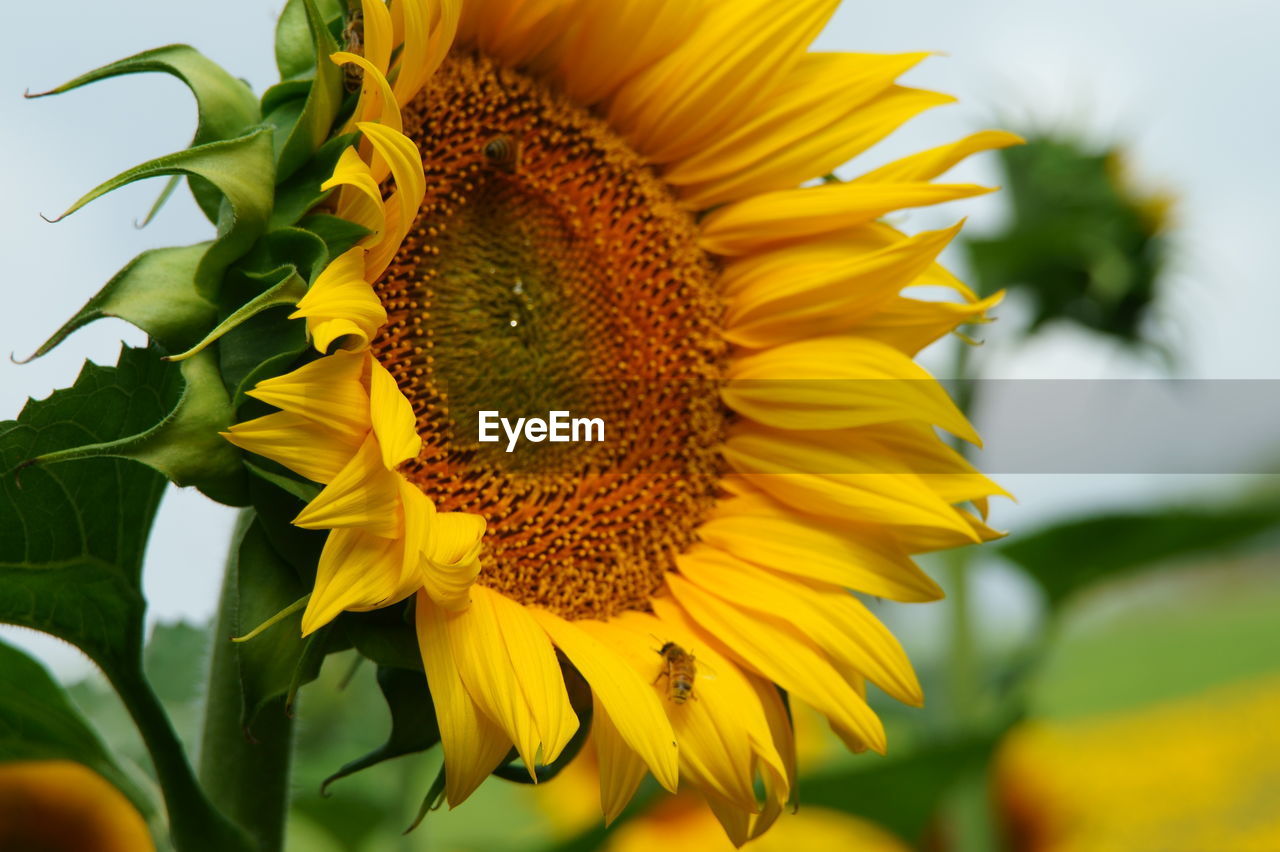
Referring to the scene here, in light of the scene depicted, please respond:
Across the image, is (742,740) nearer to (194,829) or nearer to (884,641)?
(884,641)

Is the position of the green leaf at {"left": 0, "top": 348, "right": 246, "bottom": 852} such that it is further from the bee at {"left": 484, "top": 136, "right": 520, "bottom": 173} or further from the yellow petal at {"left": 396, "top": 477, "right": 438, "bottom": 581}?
the bee at {"left": 484, "top": 136, "right": 520, "bottom": 173}

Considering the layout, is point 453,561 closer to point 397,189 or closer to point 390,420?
point 390,420

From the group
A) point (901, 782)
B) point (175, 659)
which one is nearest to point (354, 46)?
point (175, 659)

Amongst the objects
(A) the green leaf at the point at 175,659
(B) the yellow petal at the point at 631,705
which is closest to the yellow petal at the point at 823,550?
(B) the yellow petal at the point at 631,705

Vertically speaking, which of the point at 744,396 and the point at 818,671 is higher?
the point at 744,396

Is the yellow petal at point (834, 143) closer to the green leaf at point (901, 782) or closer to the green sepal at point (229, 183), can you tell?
the green sepal at point (229, 183)

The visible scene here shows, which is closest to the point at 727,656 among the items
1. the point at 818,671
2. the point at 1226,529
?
the point at 818,671
